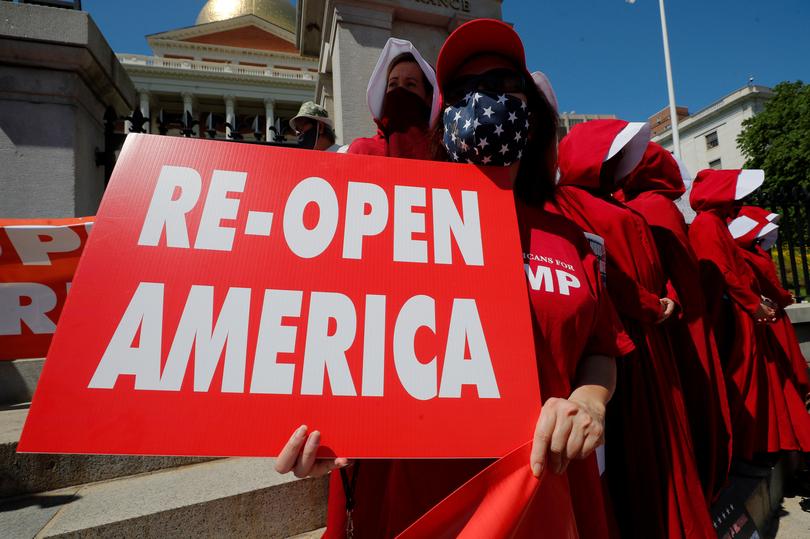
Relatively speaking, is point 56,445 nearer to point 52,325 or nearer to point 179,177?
point 179,177

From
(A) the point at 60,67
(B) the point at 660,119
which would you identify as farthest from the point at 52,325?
(B) the point at 660,119

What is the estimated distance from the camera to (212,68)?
135 feet

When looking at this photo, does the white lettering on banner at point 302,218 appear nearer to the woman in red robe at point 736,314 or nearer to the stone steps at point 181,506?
the stone steps at point 181,506

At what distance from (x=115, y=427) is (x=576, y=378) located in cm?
114

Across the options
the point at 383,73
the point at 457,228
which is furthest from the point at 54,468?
the point at 383,73

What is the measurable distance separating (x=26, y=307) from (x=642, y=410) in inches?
152

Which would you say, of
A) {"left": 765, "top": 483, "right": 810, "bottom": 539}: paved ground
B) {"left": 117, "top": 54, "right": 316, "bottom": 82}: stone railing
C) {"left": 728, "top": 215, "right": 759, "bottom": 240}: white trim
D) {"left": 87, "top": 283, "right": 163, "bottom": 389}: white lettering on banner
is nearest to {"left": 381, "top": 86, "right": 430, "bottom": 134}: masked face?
{"left": 87, "top": 283, "right": 163, "bottom": 389}: white lettering on banner

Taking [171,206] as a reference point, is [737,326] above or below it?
below

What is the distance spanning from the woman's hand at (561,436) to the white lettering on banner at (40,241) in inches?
130

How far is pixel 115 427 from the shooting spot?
84cm

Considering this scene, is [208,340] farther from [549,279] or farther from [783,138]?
[783,138]

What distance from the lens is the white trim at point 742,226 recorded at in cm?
383

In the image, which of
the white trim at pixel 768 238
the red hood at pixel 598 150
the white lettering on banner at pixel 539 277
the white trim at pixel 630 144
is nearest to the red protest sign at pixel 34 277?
the white lettering on banner at pixel 539 277

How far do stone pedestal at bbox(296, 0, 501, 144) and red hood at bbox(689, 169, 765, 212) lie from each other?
3465mm
